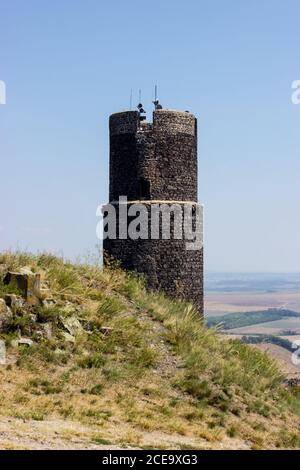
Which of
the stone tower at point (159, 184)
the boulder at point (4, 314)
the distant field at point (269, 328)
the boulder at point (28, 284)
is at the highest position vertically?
the stone tower at point (159, 184)

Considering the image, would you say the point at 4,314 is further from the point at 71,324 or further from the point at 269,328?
the point at 269,328

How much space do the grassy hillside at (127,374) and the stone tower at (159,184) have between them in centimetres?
197

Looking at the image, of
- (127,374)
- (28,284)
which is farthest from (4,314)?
(127,374)

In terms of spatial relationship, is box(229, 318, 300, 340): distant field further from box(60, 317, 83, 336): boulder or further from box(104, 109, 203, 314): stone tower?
box(60, 317, 83, 336): boulder

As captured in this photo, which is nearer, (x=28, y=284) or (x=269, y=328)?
(x=28, y=284)

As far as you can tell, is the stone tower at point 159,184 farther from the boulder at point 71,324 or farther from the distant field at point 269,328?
the distant field at point 269,328

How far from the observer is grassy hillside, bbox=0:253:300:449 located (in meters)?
11.5

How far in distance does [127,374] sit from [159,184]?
8331 millimetres

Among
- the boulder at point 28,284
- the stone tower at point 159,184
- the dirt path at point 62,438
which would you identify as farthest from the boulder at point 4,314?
the stone tower at point 159,184

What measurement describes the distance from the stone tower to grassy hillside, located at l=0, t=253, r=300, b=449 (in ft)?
6.47

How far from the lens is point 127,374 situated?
45.9 feet

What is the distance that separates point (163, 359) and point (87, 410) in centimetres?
383

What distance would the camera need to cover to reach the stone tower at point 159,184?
20.9m

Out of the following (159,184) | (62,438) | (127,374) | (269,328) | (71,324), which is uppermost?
(159,184)
